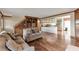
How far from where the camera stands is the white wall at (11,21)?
1733 millimetres

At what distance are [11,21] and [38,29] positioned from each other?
47cm

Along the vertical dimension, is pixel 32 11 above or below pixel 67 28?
above

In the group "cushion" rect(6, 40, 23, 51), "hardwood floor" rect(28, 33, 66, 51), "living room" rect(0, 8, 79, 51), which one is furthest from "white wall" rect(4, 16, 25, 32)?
"hardwood floor" rect(28, 33, 66, 51)

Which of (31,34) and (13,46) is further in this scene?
(31,34)

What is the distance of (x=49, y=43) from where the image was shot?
1.80 meters

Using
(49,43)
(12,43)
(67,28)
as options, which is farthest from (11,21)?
(67,28)

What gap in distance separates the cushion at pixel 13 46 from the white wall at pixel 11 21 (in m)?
0.20

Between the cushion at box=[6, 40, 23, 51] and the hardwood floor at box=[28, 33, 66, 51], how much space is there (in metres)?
0.19

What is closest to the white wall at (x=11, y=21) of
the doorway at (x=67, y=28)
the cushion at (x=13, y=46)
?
the cushion at (x=13, y=46)

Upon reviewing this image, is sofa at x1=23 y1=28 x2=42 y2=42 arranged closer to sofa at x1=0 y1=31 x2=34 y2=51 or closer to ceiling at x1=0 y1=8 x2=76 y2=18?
sofa at x1=0 y1=31 x2=34 y2=51

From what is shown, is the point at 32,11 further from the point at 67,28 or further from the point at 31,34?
the point at 67,28

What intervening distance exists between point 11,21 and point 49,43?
29.1 inches

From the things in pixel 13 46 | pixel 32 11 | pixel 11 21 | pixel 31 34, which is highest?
pixel 32 11
